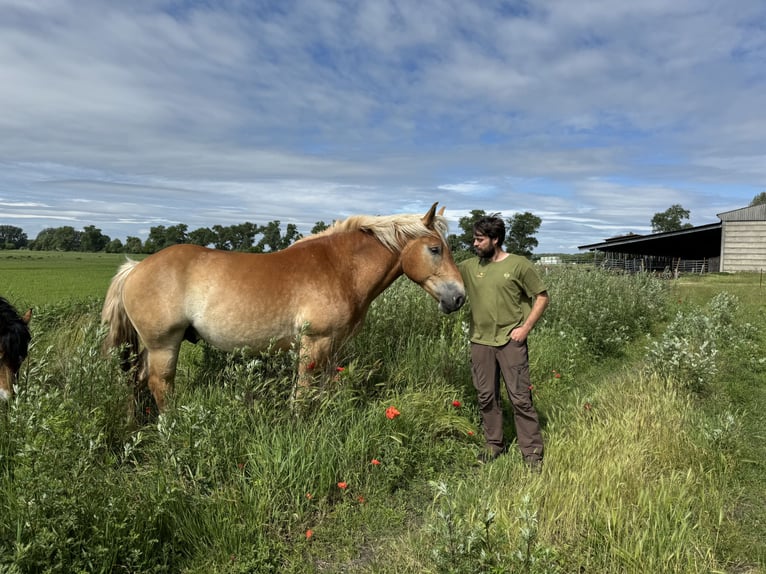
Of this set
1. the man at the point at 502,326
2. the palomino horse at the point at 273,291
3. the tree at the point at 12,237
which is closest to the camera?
the man at the point at 502,326

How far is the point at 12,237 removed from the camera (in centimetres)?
6172

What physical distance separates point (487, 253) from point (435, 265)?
1.61ft

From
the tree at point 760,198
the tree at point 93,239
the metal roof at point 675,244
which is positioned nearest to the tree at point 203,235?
the metal roof at point 675,244

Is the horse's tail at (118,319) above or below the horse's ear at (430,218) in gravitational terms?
below

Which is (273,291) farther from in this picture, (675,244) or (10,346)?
(675,244)

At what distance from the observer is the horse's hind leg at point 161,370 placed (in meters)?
4.16

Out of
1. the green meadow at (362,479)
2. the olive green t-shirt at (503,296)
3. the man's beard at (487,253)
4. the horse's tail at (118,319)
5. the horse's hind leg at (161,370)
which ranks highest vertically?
the man's beard at (487,253)

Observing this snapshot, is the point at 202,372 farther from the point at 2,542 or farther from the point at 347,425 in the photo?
the point at 2,542

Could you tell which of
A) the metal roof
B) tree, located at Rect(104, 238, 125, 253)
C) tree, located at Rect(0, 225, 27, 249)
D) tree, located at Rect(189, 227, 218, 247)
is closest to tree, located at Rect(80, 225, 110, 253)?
tree, located at Rect(104, 238, 125, 253)

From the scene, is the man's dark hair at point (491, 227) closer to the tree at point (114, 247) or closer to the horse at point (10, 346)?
the horse at point (10, 346)

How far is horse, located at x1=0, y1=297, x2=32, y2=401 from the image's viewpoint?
375 cm

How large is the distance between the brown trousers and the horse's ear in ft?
3.90

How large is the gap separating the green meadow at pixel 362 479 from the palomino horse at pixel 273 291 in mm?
343

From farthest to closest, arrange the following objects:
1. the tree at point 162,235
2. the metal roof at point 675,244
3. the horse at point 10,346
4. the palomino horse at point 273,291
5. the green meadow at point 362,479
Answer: the metal roof at point 675,244, the tree at point 162,235, the palomino horse at point 273,291, the horse at point 10,346, the green meadow at point 362,479
